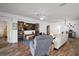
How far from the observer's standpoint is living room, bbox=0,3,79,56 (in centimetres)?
213

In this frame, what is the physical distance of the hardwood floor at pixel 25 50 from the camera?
2.19 m

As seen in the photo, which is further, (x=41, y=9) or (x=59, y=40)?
(x=59, y=40)

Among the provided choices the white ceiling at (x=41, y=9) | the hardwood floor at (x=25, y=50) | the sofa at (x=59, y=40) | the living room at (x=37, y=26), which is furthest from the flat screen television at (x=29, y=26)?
the sofa at (x=59, y=40)

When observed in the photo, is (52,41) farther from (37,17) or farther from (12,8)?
(12,8)

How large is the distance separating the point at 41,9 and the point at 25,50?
35.2 inches

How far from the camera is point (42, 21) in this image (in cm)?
226

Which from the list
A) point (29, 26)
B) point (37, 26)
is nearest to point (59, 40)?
point (37, 26)

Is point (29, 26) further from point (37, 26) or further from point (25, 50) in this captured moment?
point (25, 50)

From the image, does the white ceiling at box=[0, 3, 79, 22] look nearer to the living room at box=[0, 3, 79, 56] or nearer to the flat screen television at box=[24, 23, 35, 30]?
the living room at box=[0, 3, 79, 56]

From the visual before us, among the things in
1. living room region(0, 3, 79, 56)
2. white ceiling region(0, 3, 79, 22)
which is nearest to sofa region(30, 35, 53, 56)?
living room region(0, 3, 79, 56)

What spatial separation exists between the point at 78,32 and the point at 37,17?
35.4 inches

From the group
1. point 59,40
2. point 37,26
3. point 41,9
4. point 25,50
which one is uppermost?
point 41,9

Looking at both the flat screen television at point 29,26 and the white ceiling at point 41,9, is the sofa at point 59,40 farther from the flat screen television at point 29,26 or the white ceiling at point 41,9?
the flat screen television at point 29,26

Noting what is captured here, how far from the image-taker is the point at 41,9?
7.04 ft
